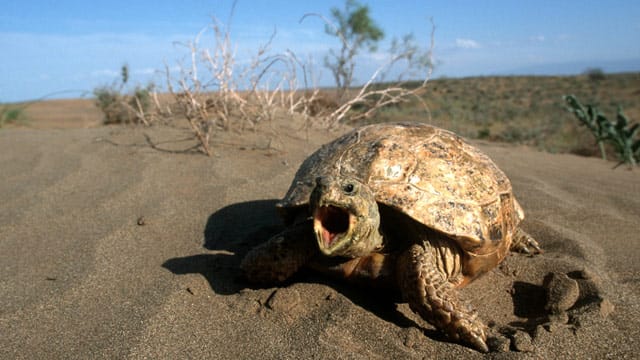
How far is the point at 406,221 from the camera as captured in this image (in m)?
2.65

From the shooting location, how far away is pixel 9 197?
4.21m

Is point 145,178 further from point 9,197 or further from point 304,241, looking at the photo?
point 304,241

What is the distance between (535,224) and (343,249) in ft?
7.51

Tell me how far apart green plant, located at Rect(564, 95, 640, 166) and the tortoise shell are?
214 inches

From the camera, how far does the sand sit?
7.30 ft

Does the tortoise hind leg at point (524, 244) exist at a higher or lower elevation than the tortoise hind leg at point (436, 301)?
lower

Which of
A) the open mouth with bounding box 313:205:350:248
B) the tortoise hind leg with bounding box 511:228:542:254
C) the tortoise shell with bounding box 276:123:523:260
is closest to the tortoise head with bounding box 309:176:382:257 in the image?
the open mouth with bounding box 313:205:350:248

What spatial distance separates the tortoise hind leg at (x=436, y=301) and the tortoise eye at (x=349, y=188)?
0.53m

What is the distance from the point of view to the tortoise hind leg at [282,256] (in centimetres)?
266

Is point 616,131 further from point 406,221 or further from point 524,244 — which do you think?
point 406,221

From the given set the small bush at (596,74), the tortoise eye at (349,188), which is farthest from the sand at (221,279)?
the small bush at (596,74)

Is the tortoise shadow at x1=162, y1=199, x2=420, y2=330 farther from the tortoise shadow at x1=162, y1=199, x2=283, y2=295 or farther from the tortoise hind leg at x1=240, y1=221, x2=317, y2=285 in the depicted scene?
the tortoise hind leg at x1=240, y1=221, x2=317, y2=285

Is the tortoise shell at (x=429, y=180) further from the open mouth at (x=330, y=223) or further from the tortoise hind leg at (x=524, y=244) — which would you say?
the tortoise hind leg at (x=524, y=244)

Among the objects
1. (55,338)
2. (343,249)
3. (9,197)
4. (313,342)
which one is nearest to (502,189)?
(343,249)
